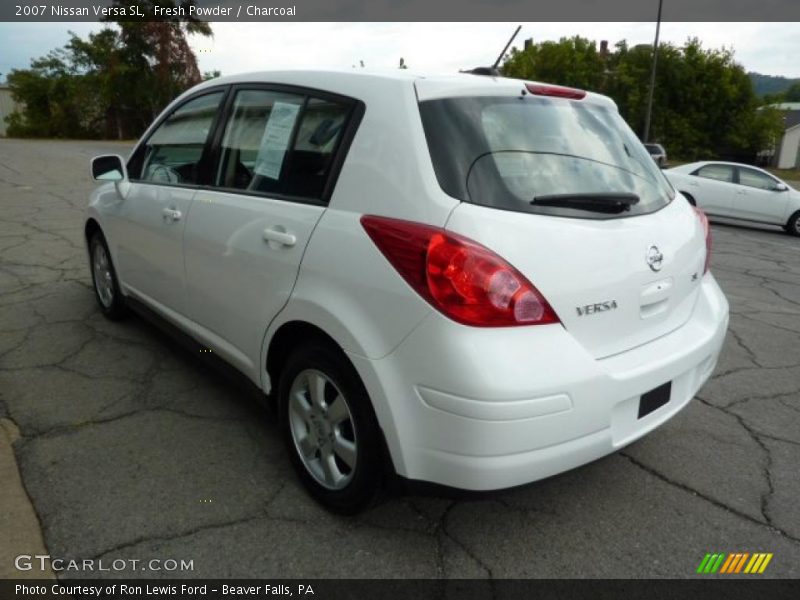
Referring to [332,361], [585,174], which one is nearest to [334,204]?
[332,361]

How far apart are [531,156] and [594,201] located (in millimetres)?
269

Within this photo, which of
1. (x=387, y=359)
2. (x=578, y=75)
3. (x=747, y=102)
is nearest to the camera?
(x=387, y=359)

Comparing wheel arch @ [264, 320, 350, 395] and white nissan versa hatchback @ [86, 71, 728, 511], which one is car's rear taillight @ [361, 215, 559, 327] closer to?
white nissan versa hatchback @ [86, 71, 728, 511]

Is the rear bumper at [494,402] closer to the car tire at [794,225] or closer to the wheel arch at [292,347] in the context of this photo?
the wheel arch at [292,347]

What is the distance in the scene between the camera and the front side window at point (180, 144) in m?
3.19

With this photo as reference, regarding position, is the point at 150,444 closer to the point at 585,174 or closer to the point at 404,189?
the point at 404,189

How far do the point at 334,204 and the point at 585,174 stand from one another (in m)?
0.93

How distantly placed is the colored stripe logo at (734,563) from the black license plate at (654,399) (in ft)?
1.83

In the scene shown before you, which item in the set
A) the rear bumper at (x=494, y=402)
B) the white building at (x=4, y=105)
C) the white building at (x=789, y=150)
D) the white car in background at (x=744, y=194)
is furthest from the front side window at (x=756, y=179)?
the white building at (x=4, y=105)

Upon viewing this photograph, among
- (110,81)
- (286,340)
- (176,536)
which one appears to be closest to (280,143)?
(286,340)

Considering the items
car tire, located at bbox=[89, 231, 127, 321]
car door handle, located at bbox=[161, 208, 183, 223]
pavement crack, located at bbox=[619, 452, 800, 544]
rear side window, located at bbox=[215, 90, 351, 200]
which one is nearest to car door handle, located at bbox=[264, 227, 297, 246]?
rear side window, located at bbox=[215, 90, 351, 200]

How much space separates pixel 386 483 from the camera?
85.8 inches

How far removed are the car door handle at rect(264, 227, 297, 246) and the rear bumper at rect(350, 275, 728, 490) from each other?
56cm
